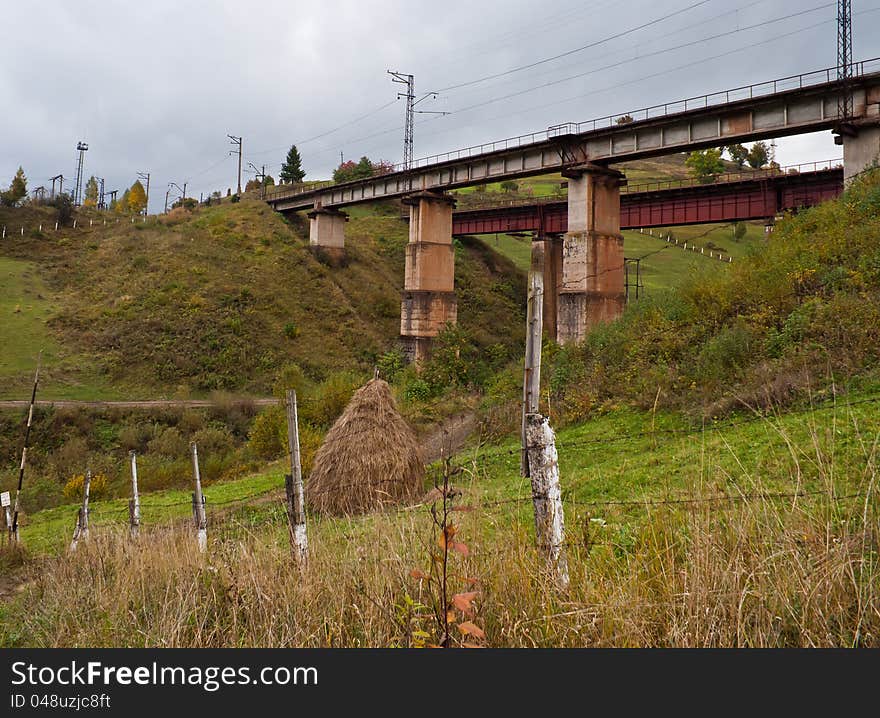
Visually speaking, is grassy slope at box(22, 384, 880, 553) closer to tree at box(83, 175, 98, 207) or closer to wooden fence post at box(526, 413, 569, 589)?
wooden fence post at box(526, 413, 569, 589)

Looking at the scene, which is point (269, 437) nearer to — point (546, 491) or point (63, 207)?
point (546, 491)

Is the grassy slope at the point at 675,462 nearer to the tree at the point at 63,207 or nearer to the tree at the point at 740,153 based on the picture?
the tree at the point at 63,207

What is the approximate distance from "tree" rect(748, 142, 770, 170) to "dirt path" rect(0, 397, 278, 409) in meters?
89.2

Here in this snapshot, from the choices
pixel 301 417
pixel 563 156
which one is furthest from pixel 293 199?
pixel 301 417

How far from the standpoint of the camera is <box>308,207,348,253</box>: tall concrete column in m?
54.9

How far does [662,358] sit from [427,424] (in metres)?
9.50

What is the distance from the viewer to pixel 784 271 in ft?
54.7

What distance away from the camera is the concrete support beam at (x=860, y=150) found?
22500 millimetres

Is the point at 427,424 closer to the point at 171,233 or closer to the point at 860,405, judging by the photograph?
the point at 860,405

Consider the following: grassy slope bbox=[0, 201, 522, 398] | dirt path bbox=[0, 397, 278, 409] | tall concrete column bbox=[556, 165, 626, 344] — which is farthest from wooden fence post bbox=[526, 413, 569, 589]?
grassy slope bbox=[0, 201, 522, 398]

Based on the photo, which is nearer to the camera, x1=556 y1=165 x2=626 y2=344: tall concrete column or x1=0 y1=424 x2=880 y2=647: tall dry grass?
x1=0 y1=424 x2=880 y2=647: tall dry grass

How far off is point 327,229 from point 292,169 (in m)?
Answer: 57.9

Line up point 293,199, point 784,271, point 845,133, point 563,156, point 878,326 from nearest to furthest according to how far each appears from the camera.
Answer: point 878,326 → point 784,271 → point 845,133 → point 563,156 → point 293,199
